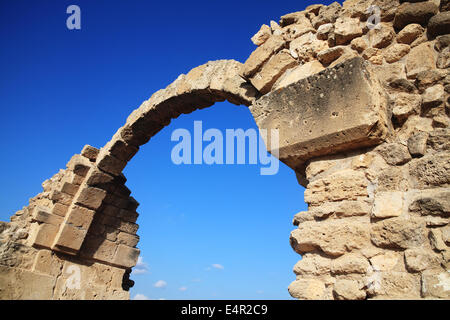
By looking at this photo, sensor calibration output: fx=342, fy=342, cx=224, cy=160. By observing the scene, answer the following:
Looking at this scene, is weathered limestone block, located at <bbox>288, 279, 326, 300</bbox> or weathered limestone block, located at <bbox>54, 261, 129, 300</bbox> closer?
weathered limestone block, located at <bbox>288, 279, 326, 300</bbox>

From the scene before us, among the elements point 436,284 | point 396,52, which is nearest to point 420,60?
point 396,52

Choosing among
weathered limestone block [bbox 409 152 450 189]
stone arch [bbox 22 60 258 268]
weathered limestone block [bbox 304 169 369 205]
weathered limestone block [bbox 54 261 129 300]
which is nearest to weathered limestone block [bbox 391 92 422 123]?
weathered limestone block [bbox 409 152 450 189]

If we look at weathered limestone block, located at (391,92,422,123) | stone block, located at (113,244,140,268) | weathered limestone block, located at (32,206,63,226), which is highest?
weathered limestone block, located at (32,206,63,226)

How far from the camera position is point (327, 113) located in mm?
2359

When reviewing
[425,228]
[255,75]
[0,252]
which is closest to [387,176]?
[425,228]

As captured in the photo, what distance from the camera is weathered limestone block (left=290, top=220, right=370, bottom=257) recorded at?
78.1 inches

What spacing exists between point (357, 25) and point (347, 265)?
1851 millimetres

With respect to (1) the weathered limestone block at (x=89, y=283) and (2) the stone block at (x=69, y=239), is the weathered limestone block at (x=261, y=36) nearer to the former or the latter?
(2) the stone block at (x=69, y=239)

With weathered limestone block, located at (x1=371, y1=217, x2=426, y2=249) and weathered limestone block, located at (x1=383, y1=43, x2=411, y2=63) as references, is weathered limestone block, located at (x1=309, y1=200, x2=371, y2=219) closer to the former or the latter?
weathered limestone block, located at (x1=371, y1=217, x2=426, y2=249)

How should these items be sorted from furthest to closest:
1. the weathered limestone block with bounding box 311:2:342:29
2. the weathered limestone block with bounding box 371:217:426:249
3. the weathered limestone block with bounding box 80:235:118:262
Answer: the weathered limestone block with bounding box 80:235:118:262 < the weathered limestone block with bounding box 311:2:342:29 < the weathered limestone block with bounding box 371:217:426:249

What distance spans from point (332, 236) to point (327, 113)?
0.84 m

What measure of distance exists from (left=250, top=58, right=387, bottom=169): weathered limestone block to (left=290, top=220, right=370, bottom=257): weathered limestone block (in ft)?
1.80

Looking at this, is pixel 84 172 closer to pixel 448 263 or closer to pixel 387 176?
pixel 387 176

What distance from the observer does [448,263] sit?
64.4 inches
